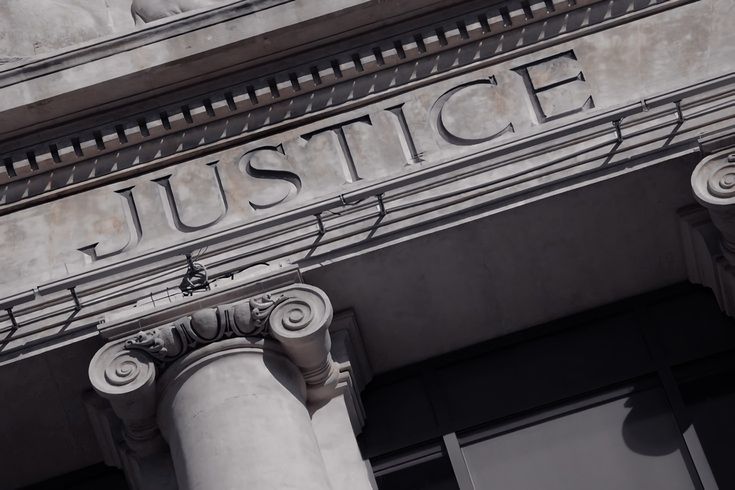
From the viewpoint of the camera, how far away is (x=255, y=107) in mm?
18312

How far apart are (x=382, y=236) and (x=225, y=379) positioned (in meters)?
2.13

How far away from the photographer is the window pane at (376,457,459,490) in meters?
17.6

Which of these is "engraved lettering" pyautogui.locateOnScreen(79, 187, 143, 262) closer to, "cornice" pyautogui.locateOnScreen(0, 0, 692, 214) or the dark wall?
"cornice" pyautogui.locateOnScreen(0, 0, 692, 214)

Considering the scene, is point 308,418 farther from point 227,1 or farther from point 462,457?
point 227,1

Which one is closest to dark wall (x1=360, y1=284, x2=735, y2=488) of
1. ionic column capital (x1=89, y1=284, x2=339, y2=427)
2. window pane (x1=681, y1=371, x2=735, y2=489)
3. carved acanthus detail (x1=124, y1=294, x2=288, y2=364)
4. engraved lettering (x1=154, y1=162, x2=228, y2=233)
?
window pane (x1=681, y1=371, x2=735, y2=489)

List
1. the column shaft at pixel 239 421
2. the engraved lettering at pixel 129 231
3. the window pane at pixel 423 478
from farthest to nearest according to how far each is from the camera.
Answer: the engraved lettering at pixel 129 231 < the window pane at pixel 423 478 < the column shaft at pixel 239 421

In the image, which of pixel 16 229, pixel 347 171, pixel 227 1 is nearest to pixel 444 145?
pixel 347 171

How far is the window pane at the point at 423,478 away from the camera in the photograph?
691 inches

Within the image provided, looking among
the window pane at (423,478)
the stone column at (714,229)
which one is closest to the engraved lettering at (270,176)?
the window pane at (423,478)

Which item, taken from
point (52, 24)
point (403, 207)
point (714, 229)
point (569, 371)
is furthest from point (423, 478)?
point (52, 24)

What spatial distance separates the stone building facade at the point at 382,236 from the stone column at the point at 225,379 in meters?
0.03

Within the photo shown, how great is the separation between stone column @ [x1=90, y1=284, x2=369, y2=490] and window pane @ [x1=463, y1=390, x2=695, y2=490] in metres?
1.60

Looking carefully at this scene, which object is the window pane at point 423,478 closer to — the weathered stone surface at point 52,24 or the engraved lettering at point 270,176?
the engraved lettering at point 270,176

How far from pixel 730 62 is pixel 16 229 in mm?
7390
